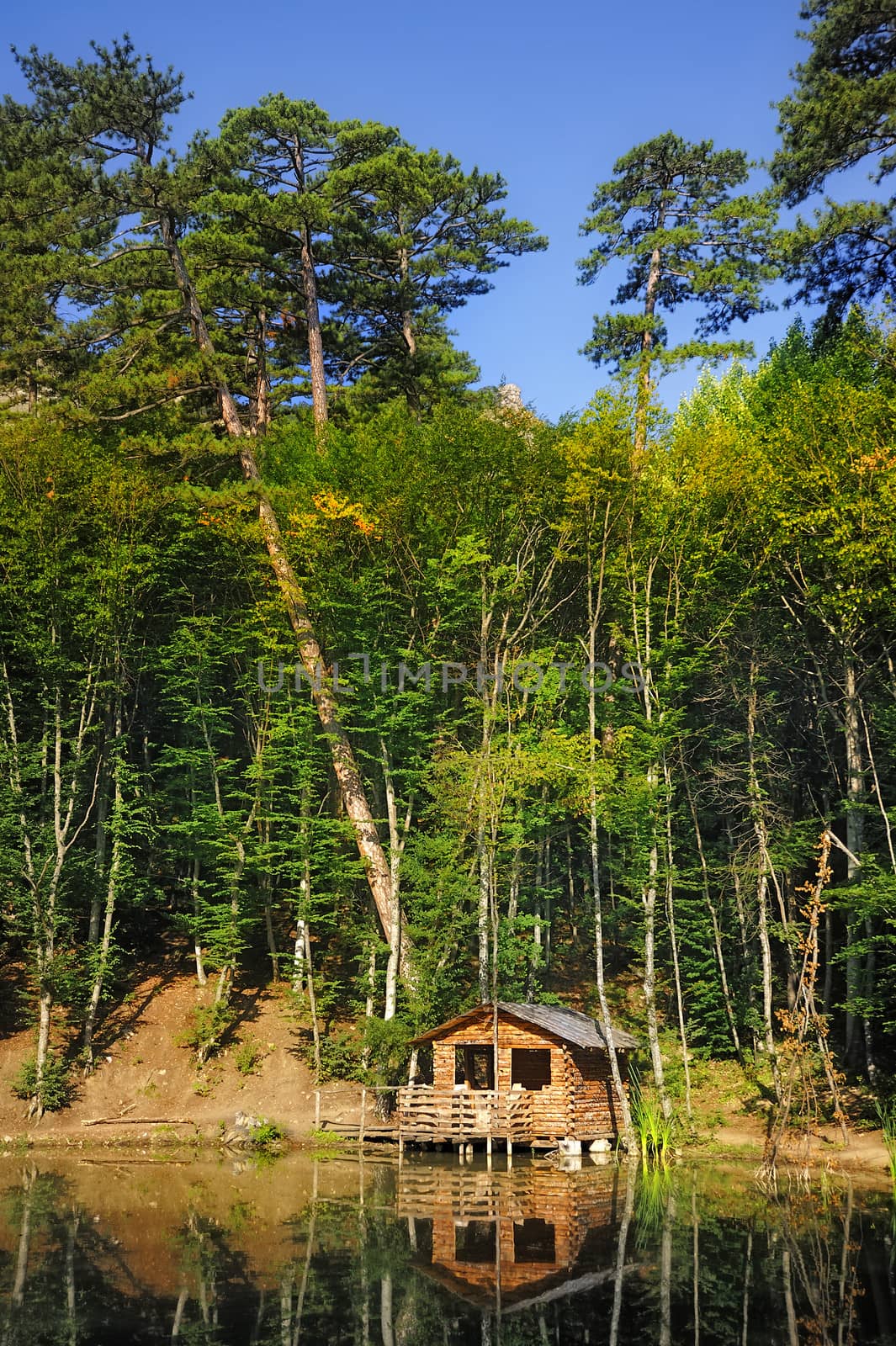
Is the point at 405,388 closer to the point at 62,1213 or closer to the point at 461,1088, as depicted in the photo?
the point at 461,1088

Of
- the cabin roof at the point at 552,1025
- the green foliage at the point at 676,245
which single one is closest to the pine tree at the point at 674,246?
the green foliage at the point at 676,245

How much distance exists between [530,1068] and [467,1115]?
4.78 m

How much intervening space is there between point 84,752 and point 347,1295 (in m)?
18.0

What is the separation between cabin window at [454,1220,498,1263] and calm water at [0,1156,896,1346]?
0.04m

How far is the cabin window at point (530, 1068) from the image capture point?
2816 cm

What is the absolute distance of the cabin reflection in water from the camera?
13.6m

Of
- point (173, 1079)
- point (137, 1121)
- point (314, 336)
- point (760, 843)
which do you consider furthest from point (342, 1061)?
point (314, 336)

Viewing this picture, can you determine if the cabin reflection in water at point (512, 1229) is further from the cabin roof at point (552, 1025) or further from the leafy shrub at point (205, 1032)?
the leafy shrub at point (205, 1032)

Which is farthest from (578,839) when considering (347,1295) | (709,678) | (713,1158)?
(347,1295)

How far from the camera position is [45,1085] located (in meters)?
25.7

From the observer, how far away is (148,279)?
30938 millimetres

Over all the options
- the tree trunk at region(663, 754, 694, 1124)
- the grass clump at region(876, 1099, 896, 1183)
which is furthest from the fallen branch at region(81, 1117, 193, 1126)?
the grass clump at region(876, 1099, 896, 1183)

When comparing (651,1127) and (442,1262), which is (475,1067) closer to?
(651,1127)

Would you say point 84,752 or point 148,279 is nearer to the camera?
point 84,752
